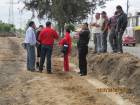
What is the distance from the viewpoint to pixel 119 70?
16.6m

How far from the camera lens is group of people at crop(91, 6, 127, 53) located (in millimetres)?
19136

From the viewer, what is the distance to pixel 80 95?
46.6 ft

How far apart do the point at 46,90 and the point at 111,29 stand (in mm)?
5692

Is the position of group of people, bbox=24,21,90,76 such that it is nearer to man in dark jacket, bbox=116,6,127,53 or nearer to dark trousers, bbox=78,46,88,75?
dark trousers, bbox=78,46,88,75

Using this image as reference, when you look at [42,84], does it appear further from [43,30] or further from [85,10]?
[85,10]

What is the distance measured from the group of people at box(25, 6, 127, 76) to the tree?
1679 cm

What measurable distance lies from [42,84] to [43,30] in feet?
14.4

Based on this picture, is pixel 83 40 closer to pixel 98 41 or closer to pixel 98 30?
pixel 98 30

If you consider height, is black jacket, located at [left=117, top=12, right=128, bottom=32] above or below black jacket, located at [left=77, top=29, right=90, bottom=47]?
above

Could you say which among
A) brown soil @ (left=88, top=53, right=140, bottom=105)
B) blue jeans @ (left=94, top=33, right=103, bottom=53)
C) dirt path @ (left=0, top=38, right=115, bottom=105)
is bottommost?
dirt path @ (left=0, top=38, right=115, bottom=105)

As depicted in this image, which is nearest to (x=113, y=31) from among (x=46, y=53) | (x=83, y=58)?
(x=83, y=58)

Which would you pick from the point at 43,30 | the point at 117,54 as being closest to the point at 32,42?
the point at 43,30

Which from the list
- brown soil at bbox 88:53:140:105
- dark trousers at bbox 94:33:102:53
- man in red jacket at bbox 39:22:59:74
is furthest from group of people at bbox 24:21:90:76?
dark trousers at bbox 94:33:102:53

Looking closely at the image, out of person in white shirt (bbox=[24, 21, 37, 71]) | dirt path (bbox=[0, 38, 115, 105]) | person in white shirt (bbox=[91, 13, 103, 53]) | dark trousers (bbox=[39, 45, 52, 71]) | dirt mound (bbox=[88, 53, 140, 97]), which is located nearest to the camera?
dirt path (bbox=[0, 38, 115, 105])
